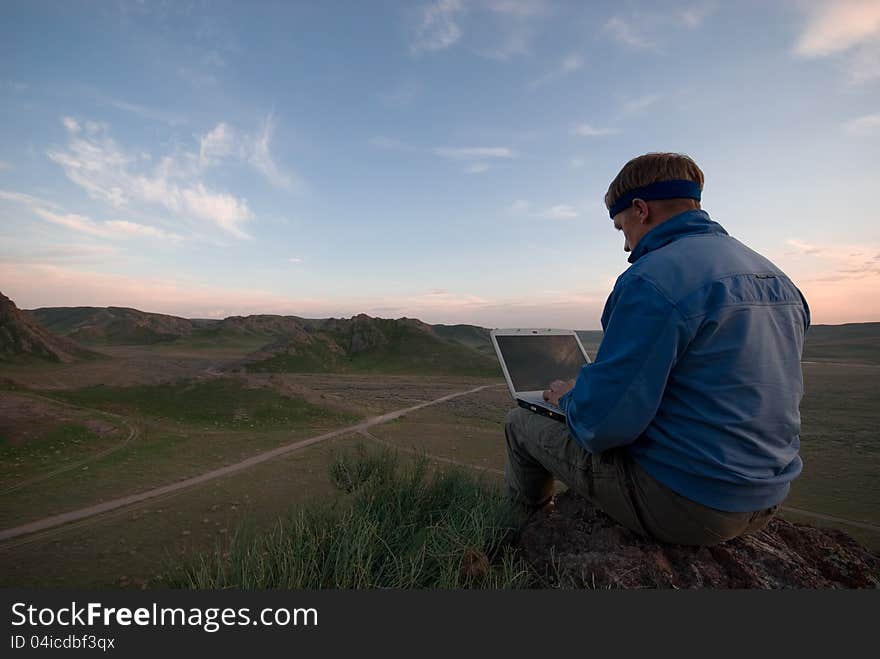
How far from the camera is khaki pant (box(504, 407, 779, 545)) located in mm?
2184

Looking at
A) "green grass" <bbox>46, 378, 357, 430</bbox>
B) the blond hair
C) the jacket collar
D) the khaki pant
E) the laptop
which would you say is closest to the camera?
the khaki pant

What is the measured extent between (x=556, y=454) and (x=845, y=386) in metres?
26.6

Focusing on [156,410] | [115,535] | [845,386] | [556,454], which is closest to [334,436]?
[156,410]

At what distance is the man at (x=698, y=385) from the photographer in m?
1.98

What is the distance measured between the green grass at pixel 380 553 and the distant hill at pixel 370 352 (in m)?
30.7

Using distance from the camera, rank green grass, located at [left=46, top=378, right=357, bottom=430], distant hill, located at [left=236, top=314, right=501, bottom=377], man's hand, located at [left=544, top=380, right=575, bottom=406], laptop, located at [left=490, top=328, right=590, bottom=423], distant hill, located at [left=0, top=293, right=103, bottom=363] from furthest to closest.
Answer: distant hill, located at [left=236, top=314, right=501, bottom=377] → distant hill, located at [left=0, top=293, right=103, bottom=363] → green grass, located at [left=46, top=378, right=357, bottom=430] → laptop, located at [left=490, top=328, right=590, bottom=423] → man's hand, located at [left=544, top=380, right=575, bottom=406]

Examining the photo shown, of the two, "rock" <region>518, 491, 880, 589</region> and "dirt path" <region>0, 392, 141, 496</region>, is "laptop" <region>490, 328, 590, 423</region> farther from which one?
"dirt path" <region>0, 392, 141, 496</region>

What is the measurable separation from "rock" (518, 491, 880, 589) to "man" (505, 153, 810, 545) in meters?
0.20

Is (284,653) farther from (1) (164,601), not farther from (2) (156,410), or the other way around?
(2) (156,410)

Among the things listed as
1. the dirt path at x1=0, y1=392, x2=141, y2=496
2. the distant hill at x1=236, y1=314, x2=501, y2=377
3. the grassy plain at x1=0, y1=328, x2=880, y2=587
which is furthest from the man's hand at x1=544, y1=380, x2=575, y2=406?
the distant hill at x1=236, y1=314, x2=501, y2=377

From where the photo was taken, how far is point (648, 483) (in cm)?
223

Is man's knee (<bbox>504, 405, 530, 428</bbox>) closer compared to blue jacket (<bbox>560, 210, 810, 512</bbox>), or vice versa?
blue jacket (<bbox>560, 210, 810, 512</bbox>)

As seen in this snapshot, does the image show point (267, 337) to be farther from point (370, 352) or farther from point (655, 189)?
point (655, 189)

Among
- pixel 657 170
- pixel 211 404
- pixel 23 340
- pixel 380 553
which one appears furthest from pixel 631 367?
pixel 23 340
